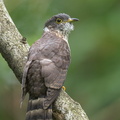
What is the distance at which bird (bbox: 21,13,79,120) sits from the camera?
5914mm

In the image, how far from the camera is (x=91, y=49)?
344 inches

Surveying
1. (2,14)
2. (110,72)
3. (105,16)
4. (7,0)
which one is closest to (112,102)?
(110,72)

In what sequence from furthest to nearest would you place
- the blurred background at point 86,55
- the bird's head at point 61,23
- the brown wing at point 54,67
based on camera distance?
the blurred background at point 86,55, the bird's head at point 61,23, the brown wing at point 54,67

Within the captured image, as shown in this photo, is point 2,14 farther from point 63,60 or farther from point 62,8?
point 62,8

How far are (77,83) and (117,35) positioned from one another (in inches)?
49.9

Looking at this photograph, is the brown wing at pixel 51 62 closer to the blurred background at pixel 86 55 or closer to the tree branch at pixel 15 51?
the tree branch at pixel 15 51

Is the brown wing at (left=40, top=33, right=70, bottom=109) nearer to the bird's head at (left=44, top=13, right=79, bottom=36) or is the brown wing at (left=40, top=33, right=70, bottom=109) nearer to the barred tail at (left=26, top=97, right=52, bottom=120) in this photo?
the barred tail at (left=26, top=97, right=52, bottom=120)

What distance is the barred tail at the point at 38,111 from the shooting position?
586cm

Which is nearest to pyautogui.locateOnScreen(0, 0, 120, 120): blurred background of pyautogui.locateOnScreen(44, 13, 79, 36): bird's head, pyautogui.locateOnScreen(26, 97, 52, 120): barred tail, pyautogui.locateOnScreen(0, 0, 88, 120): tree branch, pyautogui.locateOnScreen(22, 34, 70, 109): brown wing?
pyautogui.locateOnScreen(44, 13, 79, 36): bird's head

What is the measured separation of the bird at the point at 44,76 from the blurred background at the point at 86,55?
1439 mm

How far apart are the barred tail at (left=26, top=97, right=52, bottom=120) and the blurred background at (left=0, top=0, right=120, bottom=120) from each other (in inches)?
82.6

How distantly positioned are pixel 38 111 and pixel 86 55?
304cm

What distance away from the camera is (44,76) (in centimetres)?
604

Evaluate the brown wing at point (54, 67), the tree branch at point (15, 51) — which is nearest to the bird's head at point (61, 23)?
the brown wing at point (54, 67)
